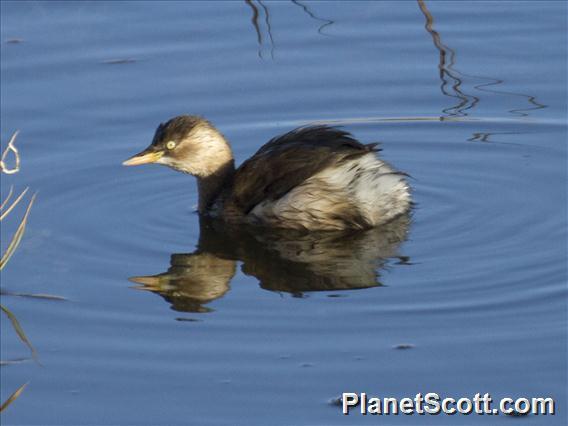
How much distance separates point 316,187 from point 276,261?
1.97 ft

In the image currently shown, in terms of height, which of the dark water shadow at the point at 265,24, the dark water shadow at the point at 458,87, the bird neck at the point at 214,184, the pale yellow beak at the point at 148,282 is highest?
the dark water shadow at the point at 265,24

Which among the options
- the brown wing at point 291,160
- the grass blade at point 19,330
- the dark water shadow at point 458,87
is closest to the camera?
the grass blade at point 19,330

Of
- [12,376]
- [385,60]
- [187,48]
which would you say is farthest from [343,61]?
[12,376]

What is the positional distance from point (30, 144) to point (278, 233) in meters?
2.11

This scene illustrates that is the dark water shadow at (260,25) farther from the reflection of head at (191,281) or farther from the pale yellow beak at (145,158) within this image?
the reflection of head at (191,281)

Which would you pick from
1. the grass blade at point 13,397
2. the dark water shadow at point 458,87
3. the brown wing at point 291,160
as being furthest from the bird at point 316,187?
the grass blade at point 13,397

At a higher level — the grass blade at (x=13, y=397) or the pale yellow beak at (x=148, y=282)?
the grass blade at (x=13, y=397)

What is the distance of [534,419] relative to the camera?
594 cm

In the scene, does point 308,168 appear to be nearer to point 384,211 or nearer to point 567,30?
point 384,211

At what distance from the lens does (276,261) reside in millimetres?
8117

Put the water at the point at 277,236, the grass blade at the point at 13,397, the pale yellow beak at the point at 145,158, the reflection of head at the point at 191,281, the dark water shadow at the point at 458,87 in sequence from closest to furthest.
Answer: the grass blade at the point at 13,397
the water at the point at 277,236
the reflection of head at the point at 191,281
the pale yellow beak at the point at 145,158
the dark water shadow at the point at 458,87

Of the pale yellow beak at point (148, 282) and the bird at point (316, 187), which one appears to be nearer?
the pale yellow beak at point (148, 282)

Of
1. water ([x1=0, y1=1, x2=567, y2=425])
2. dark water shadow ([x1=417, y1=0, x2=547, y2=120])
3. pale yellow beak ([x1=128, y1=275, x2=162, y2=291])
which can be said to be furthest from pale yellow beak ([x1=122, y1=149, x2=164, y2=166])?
dark water shadow ([x1=417, y1=0, x2=547, y2=120])

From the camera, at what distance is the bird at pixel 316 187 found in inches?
334
